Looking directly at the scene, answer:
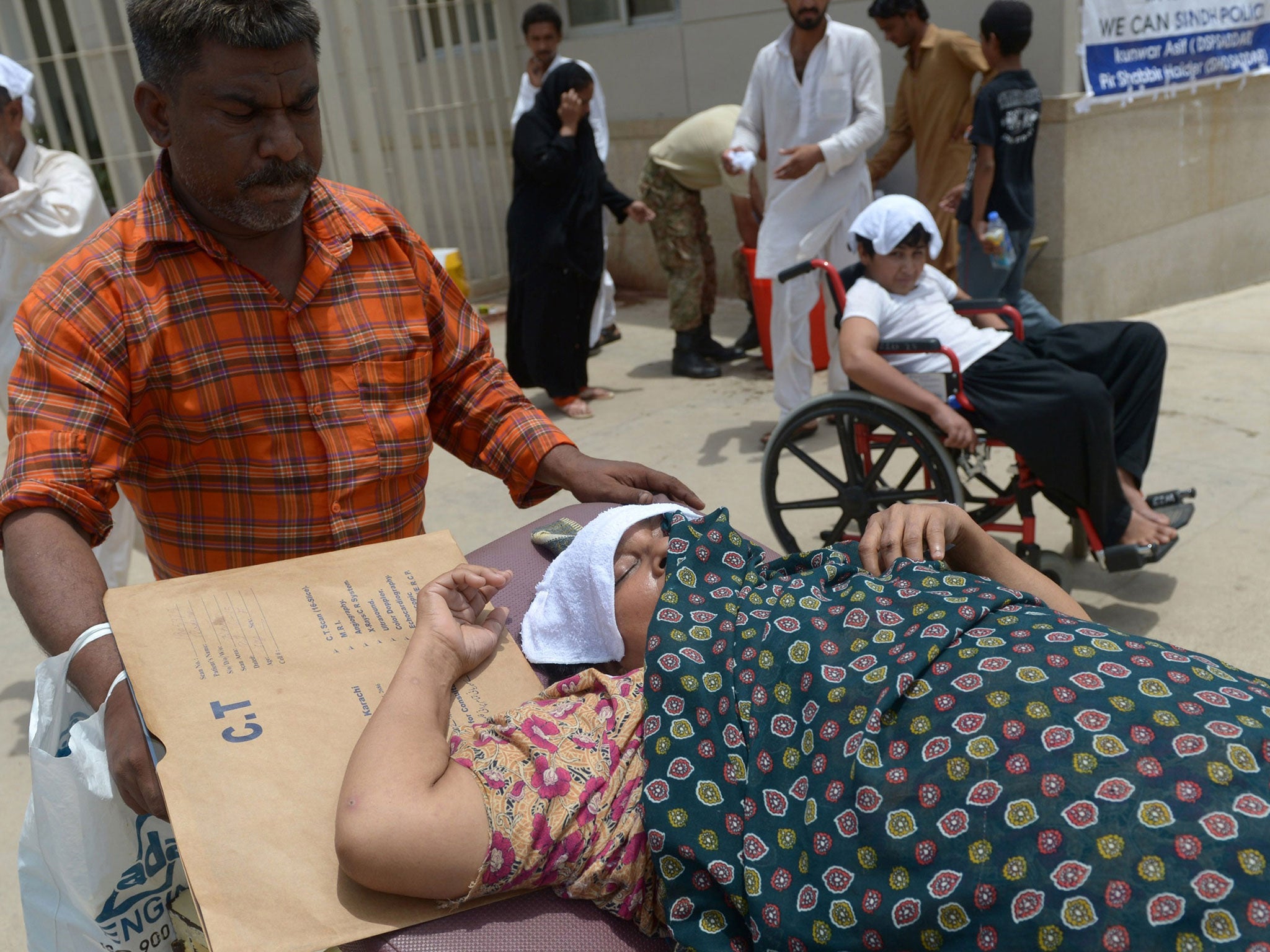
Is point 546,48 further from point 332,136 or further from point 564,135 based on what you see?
point 332,136

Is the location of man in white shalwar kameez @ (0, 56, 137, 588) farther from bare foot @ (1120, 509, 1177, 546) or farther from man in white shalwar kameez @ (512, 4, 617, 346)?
bare foot @ (1120, 509, 1177, 546)

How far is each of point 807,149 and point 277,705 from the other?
391cm

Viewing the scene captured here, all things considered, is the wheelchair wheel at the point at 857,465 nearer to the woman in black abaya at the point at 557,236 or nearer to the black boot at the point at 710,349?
the woman in black abaya at the point at 557,236

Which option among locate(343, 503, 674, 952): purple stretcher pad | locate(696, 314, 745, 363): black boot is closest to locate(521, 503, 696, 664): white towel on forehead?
locate(343, 503, 674, 952): purple stretcher pad

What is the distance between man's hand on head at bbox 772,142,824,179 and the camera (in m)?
4.81

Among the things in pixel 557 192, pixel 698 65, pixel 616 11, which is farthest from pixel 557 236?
pixel 616 11

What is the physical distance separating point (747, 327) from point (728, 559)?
17.6ft

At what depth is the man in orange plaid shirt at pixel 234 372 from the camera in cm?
158

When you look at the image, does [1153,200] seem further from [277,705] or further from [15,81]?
[277,705]

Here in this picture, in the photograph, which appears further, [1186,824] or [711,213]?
[711,213]

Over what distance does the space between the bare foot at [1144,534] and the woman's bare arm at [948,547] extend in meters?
1.72

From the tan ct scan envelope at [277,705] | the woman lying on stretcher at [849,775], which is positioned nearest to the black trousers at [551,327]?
the tan ct scan envelope at [277,705]

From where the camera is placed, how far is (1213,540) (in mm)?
3932

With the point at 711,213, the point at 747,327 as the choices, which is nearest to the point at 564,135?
the point at 747,327
